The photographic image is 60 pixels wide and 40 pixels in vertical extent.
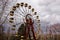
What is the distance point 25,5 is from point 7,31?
1315 mm

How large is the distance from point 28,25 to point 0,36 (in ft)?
7.52

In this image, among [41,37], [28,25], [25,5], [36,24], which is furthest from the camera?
[41,37]

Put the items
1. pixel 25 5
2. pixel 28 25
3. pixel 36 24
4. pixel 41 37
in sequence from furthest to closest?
1. pixel 41 37
2. pixel 25 5
3. pixel 36 24
4. pixel 28 25

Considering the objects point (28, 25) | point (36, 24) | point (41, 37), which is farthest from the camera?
point (41, 37)

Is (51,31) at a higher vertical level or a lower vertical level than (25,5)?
lower

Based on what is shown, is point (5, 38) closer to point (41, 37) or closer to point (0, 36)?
point (0, 36)

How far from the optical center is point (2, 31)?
37.3ft

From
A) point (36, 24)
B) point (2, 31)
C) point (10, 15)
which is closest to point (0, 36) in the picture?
point (2, 31)

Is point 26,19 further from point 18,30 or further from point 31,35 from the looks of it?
point 18,30

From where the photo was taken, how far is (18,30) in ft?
36.3

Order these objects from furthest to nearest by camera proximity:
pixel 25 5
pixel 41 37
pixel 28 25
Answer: pixel 41 37
pixel 25 5
pixel 28 25

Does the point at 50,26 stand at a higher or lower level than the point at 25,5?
lower

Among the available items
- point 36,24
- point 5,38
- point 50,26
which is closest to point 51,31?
point 50,26

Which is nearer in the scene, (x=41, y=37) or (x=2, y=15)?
(x=2, y=15)
